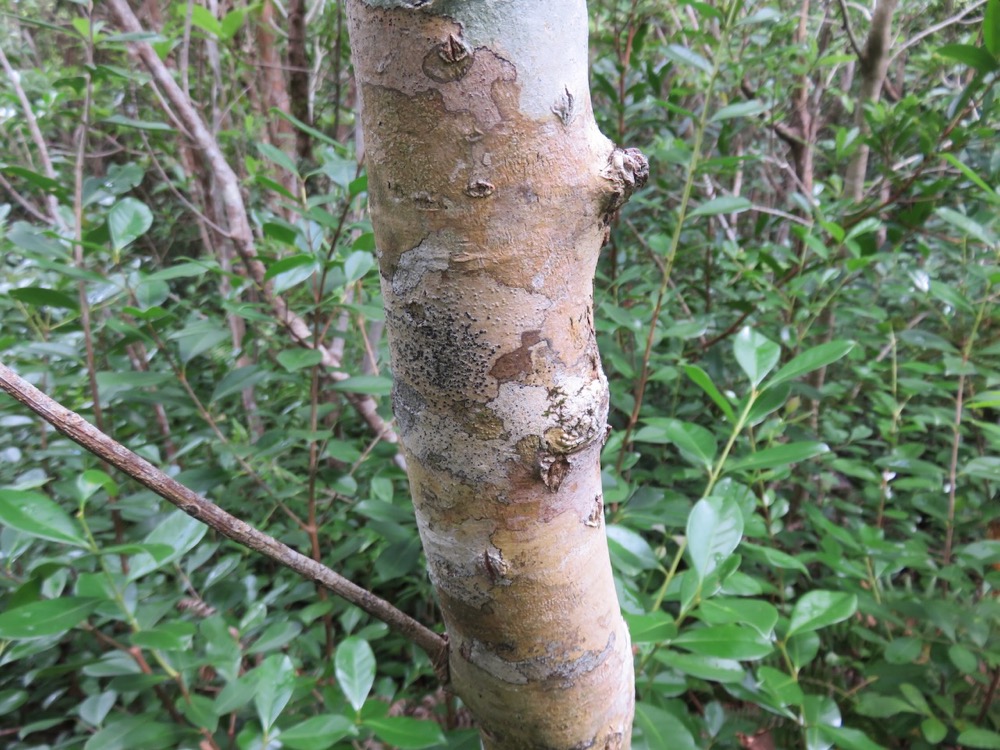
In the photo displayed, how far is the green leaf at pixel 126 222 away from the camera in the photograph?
2.26ft

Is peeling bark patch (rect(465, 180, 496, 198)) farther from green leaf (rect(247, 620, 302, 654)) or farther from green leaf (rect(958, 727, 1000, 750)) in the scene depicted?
green leaf (rect(958, 727, 1000, 750))

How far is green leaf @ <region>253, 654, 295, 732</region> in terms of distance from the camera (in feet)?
1.67

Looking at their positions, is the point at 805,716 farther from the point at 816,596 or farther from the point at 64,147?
the point at 64,147

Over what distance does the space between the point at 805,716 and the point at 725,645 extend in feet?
0.82

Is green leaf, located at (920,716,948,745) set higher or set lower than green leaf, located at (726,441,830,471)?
lower

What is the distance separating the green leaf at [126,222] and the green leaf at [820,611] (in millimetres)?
882

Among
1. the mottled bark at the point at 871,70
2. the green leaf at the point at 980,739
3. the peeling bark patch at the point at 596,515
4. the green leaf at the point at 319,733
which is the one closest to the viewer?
the peeling bark patch at the point at 596,515

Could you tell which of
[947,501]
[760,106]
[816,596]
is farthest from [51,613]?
[947,501]

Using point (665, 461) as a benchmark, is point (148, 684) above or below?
above

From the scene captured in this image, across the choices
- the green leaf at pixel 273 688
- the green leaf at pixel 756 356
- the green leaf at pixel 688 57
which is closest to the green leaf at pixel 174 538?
the green leaf at pixel 273 688

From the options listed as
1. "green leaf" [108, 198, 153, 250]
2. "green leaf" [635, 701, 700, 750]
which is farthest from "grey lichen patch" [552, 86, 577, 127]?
"green leaf" [108, 198, 153, 250]

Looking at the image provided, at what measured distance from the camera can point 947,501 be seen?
981mm

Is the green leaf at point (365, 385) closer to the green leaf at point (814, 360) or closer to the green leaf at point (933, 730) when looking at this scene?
the green leaf at point (814, 360)

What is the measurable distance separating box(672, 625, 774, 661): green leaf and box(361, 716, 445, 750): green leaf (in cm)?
23
